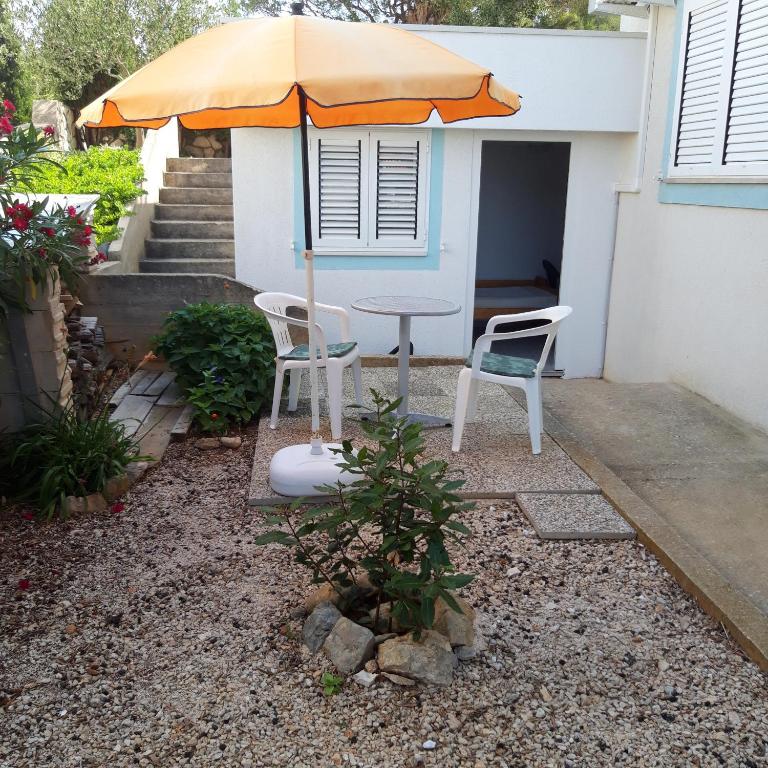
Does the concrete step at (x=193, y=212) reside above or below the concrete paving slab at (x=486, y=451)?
above

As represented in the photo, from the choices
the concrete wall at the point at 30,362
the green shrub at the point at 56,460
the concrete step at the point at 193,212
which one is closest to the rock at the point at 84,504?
the green shrub at the point at 56,460

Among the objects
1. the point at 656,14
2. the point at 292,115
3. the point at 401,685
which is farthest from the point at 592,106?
the point at 401,685

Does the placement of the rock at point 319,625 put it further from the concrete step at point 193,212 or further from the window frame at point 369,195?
the concrete step at point 193,212

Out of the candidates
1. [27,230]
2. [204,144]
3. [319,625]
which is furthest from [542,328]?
[204,144]

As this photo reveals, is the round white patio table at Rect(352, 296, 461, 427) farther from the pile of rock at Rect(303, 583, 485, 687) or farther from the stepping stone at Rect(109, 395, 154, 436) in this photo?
the pile of rock at Rect(303, 583, 485, 687)

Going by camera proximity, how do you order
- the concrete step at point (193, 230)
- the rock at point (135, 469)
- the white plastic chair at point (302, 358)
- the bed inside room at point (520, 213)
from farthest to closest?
the bed inside room at point (520, 213)
the concrete step at point (193, 230)
the white plastic chair at point (302, 358)
the rock at point (135, 469)

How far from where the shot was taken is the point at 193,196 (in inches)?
364

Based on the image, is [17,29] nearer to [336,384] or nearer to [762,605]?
[336,384]

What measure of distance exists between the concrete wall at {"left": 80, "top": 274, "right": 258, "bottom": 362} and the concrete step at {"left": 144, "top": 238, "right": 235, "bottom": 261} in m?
2.07

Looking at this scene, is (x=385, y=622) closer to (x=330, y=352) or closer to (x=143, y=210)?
(x=330, y=352)

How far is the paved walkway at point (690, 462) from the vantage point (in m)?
3.25

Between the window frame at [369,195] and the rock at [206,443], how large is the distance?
344 centimetres

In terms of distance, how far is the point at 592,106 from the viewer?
7.35 m

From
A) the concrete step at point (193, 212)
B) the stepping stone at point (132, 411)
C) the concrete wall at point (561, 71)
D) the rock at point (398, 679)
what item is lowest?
the stepping stone at point (132, 411)
